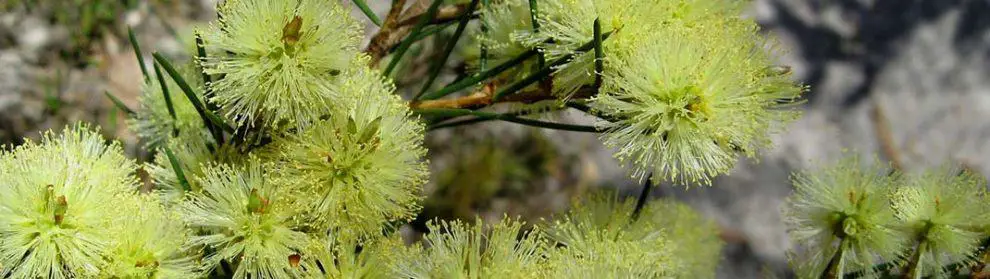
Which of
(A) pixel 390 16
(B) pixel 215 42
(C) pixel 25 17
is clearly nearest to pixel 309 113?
(B) pixel 215 42

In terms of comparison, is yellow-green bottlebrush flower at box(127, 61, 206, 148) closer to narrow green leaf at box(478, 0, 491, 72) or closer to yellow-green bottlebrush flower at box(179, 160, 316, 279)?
yellow-green bottlebrush flower at box(179, 160, 316, 279)

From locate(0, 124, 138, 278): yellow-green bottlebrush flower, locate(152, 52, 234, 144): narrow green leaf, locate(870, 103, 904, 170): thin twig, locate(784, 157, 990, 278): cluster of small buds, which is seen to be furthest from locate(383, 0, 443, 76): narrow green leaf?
locate(870, 103, 904, 170): thin twig

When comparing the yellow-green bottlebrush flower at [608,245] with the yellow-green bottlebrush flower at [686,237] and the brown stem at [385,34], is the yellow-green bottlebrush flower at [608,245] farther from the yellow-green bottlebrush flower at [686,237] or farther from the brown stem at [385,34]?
the brown stem at [385,34]

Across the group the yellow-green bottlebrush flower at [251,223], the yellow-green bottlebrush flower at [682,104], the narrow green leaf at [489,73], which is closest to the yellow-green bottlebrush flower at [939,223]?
the yellow-green bottlebrush flower at [682,104]

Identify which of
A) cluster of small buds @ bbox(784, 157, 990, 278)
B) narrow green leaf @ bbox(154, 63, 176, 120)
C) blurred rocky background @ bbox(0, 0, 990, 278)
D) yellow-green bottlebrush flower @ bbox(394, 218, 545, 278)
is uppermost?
blurred rocky background @ bbox(0, 0, 990, 278)

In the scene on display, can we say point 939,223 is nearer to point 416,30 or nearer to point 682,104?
point 682,104

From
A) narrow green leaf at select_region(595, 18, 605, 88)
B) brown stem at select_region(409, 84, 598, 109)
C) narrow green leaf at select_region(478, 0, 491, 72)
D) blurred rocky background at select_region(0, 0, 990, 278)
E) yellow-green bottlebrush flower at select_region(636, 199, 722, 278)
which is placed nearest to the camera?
narrow green leaf at select_region(595, 18, 605, 88)
